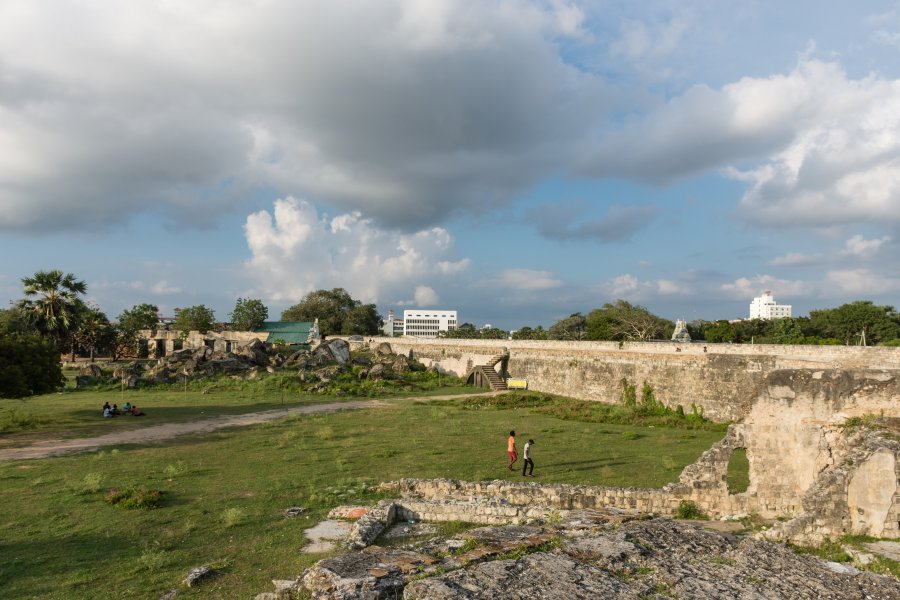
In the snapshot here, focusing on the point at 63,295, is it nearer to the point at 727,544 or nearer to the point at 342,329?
the point at 727,544

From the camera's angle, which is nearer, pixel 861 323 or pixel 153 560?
pixel 153 560

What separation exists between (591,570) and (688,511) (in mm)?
5159

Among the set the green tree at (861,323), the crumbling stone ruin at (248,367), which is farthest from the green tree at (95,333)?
the green tree at (861,323)

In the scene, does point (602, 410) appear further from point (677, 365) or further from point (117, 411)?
point (117, 411)

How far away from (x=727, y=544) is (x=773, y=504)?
12.0 ft

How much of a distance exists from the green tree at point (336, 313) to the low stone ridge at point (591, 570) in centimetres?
7039

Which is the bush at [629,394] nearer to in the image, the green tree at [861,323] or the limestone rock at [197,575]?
the limestone rock at [197,575]

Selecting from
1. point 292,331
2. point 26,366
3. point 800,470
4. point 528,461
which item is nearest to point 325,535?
point 528,461

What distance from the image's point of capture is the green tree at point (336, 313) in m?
77.6

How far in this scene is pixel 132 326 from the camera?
65625 millimetres

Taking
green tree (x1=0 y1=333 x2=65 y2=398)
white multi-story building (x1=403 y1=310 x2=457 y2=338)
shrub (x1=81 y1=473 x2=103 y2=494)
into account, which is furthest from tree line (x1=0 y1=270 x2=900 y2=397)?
white multi-story building (x1=403 y1=310 x2=457 y2=338)

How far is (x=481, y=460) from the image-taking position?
1628 centimetres

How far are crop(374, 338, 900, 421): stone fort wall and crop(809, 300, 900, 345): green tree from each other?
1260 inches

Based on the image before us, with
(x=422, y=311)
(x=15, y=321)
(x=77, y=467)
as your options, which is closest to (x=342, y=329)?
(x=15, y=321)
